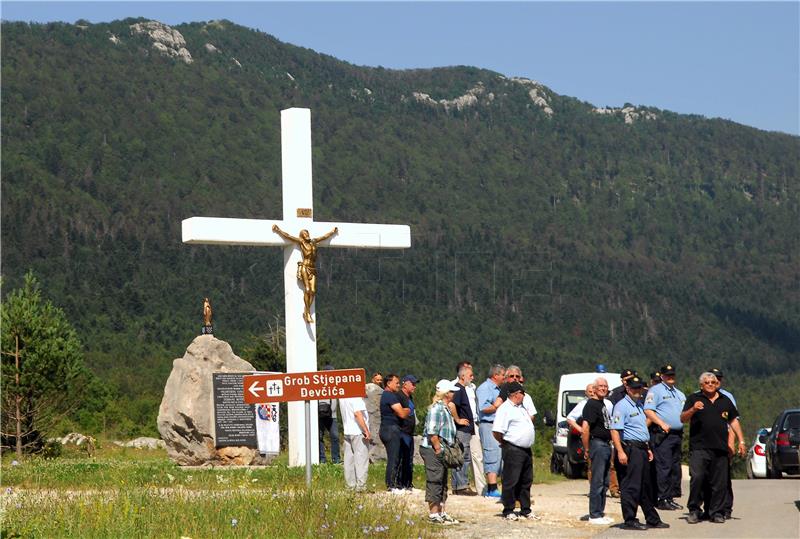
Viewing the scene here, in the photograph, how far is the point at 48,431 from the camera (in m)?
26.5

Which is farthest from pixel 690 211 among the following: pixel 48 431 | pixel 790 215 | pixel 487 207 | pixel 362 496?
pixel 362 496

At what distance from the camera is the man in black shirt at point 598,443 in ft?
49.5

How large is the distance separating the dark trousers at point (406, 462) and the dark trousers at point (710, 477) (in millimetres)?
3978

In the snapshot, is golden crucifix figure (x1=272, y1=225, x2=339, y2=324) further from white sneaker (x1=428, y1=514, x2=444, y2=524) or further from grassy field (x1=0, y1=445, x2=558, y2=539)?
white sneaker (x1=428, y1=514, x2=444, y2=524)

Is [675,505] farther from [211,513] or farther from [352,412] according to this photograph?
[211,513]

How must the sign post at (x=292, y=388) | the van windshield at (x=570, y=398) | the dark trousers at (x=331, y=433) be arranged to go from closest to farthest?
1. the sign post at (x=292, y=388)
2. the dark trousers at (x=331, y=433)
3. the van windshield at (x=570, y=398)

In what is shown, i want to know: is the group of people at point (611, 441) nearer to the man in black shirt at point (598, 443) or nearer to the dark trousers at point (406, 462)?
the man in black shirt at point (598, 443)

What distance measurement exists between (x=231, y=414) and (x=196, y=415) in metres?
0.63

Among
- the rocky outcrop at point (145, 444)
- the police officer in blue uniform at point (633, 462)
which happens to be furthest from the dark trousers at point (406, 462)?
the rocky outcrop at point (145, 444)

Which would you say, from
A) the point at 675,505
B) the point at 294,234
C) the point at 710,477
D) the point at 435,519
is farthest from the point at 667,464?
the point at 294,234

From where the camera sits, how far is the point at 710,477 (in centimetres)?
1495

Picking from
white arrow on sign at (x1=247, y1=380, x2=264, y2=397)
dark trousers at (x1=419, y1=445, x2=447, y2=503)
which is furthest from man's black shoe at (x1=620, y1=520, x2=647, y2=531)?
white arrow on sign at (x1=247, y1=380, x2=264, y2=397)

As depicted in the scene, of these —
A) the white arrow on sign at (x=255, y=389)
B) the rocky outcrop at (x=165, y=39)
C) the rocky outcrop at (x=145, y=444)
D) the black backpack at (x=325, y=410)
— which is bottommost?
the rocky outcrop at (x=145, y=444)

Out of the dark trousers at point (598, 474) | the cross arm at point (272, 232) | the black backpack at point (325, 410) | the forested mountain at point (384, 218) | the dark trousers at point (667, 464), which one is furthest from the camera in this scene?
the forested mountain at point (384, 218)
